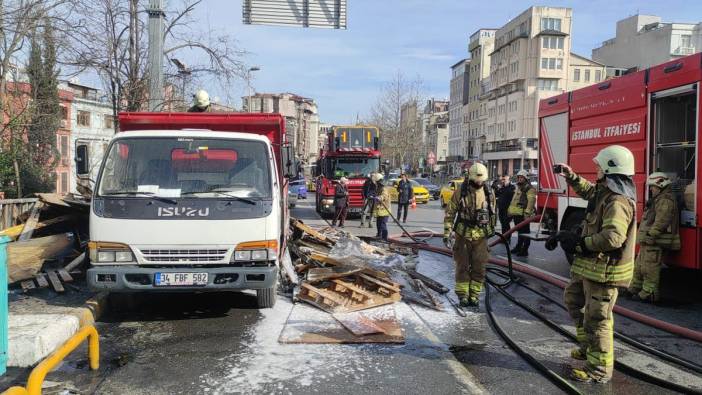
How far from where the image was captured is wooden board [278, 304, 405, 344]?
5.66 metres

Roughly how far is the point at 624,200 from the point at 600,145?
4755 millimetres

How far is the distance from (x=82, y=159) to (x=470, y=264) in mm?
5113

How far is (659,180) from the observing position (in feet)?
23.8

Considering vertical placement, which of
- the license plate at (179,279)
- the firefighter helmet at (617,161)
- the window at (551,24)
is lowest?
the license plate at (179,279)

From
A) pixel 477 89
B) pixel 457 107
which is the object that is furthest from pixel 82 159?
pixel 457 107

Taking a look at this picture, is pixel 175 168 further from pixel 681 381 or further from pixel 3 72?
pixel 3 72

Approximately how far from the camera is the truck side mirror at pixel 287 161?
7.64 meters

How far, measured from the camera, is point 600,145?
8922mm

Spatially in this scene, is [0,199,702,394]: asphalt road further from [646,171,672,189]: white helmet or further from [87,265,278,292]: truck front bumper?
[646,171,672,189]: white helmet

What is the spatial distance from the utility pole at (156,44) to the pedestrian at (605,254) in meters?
9.14

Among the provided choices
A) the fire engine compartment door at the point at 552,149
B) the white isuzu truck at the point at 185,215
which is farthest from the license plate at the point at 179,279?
the fire engine compartment door at the point at 552,149

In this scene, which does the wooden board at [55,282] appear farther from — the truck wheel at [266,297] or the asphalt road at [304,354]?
the truck wheel at [266,297]

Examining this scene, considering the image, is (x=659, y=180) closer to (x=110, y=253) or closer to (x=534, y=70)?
(x=110, y=253)

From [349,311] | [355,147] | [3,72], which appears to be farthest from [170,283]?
[355,147]
